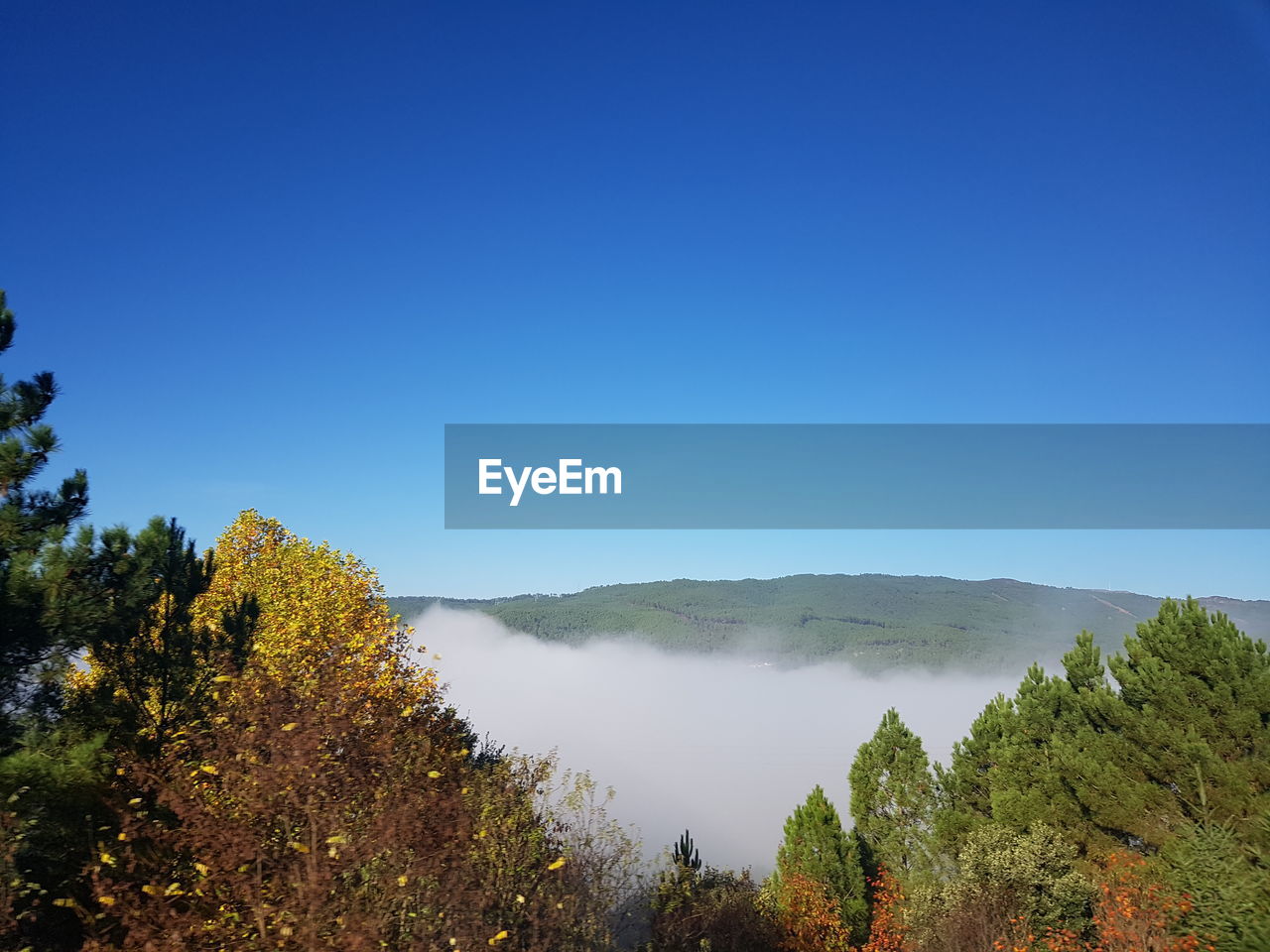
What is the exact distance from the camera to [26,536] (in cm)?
1198

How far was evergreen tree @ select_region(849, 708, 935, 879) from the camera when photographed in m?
38.4

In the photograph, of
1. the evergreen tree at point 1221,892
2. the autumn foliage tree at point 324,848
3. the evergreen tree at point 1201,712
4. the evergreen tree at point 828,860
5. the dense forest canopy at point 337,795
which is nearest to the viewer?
the autumn foliage tree at point 324,848

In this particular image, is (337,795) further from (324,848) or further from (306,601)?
(306,601)

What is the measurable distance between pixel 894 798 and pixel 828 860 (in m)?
5.11

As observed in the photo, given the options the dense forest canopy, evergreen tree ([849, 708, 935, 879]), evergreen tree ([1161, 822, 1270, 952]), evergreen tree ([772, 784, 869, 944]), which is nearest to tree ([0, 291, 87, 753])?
the dense forest canopy

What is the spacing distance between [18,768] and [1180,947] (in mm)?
17141

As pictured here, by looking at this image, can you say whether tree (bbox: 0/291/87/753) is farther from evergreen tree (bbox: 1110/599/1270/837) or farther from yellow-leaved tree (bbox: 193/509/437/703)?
evergreen tree (bbox: 1110/599/1270/837)

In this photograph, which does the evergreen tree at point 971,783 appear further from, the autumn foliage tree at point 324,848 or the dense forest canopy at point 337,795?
the autumn foliage tree at point 324,848

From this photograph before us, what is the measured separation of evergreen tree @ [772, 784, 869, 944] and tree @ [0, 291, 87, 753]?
102 ft

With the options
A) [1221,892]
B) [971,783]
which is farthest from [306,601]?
[971,783]

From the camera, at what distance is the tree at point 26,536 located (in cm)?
1145

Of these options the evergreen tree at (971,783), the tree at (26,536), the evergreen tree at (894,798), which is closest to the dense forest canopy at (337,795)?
the tree at (26,536)

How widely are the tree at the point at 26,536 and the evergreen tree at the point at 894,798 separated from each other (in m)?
34.4

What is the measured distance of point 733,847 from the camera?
654ft
